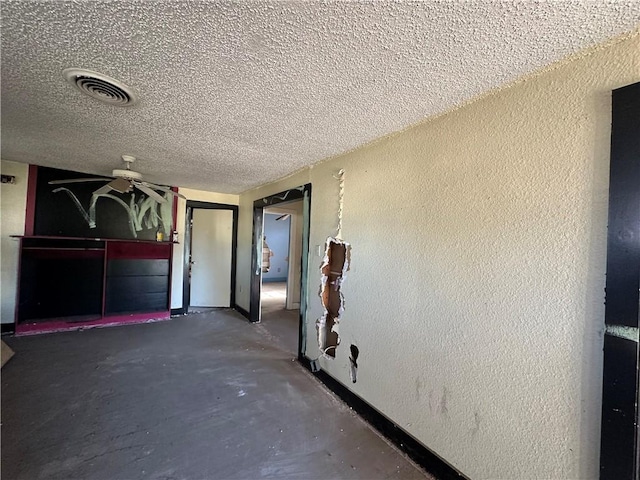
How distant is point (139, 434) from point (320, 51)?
249 cm

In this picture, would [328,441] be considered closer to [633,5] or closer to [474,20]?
[474,20]

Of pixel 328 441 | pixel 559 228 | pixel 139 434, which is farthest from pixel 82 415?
pixel 559 228

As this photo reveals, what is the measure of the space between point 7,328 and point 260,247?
3.26 metres

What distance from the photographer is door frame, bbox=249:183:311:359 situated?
9.77 feet

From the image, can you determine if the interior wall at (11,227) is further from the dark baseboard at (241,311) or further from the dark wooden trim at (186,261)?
the dark baseboard at (241,311)

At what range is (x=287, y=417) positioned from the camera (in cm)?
204

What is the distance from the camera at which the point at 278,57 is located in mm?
1187

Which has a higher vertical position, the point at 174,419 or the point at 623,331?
the point at 623,331

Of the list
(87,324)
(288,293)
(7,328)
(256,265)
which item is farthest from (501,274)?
(7,328)

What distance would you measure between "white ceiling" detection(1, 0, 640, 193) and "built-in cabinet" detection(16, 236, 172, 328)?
7.02 feet

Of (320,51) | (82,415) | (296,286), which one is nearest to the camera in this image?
(320,51)

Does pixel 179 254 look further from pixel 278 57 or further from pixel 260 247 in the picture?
pixel 278 57

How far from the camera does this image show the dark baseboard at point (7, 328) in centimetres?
334

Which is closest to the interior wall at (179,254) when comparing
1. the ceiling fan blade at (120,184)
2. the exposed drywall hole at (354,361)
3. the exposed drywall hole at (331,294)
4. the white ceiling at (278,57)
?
the ceiling fan blade at (120,184)
